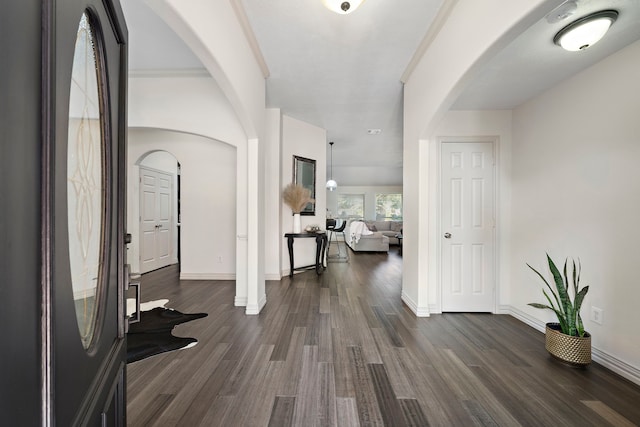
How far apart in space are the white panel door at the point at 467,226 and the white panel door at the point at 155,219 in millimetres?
4940

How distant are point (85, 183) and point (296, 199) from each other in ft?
13.2

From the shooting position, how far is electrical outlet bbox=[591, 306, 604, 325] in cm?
226

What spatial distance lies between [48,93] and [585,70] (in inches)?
137

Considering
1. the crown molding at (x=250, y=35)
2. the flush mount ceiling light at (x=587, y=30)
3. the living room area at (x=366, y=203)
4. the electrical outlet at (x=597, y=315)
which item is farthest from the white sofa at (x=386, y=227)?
the flush mount ceiling light at (x=587, y=30)

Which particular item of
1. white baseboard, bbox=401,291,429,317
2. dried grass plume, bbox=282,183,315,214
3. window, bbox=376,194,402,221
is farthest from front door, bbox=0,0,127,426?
window, bbox=376,194,402,221

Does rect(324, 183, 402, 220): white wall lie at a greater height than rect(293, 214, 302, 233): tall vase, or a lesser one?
greater

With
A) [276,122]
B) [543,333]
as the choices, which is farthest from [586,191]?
[276,122]

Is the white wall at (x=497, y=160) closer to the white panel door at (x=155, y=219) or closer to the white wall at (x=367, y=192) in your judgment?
the white panel door at (x=155, y=219)

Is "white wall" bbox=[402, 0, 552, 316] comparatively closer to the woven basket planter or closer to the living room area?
the woven basket planter

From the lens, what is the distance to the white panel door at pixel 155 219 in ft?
16.6

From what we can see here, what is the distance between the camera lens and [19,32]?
0.43 m

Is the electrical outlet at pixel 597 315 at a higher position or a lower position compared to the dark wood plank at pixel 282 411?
higher

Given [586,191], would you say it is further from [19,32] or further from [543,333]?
[19,32]

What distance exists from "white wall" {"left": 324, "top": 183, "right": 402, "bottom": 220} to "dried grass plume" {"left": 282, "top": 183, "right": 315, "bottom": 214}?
682 centimetres
